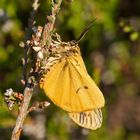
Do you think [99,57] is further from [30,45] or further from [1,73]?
[30,45]

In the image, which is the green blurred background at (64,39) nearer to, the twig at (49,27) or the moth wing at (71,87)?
the moth wing at (71,87)

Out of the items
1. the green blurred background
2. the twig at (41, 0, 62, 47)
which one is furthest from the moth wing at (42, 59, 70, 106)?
the green blurred background

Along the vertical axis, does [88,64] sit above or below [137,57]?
below

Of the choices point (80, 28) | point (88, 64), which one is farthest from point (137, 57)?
point (80, 28)

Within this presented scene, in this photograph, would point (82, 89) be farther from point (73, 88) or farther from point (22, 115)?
point (22, 115)

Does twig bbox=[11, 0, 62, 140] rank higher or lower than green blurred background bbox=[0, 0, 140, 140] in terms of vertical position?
lower

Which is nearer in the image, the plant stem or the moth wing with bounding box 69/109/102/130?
the plant stem

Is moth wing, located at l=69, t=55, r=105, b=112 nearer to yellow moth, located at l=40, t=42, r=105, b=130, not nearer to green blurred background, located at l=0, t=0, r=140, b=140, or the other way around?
yellow moth, located at l=40, t=42, r=105, b=130

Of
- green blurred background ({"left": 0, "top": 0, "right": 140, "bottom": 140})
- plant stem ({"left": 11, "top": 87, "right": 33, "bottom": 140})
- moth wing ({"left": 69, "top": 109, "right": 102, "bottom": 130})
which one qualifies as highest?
green blurred background ({"left": 0, "top": 0, "right": 140, "bottom": 140})
